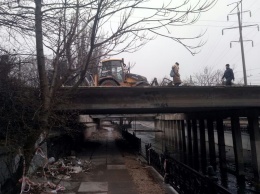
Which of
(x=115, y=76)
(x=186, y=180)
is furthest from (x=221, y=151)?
(x=186, y=180)

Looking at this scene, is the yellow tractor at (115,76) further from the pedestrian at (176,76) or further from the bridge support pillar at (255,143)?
the bridge support pillar at (255,143)

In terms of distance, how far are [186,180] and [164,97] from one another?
43.4 ft

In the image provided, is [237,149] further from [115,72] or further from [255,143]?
[115,72]

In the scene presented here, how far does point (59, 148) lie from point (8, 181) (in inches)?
407

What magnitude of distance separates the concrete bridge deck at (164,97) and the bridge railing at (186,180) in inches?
324

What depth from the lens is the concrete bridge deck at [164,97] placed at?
22031 millimetres

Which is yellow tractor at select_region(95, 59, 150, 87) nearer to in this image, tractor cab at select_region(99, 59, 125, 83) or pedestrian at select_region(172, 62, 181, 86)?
tractor cab at select_region(99, 59, 125, 83)

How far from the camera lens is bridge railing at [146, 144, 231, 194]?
7250mm

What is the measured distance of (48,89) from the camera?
29.8 feet

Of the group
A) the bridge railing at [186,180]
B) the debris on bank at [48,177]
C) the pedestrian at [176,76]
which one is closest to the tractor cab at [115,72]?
the pedestrian at [176,76]

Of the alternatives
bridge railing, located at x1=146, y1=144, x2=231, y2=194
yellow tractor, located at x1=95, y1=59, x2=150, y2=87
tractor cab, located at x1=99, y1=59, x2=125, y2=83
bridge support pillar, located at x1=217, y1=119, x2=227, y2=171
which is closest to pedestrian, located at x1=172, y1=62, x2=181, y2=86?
yellow tractor, located at x1=95, y1=59, x2=150, y2=87

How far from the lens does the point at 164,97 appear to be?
2275cm

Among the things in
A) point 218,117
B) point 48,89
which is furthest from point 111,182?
point 218,117

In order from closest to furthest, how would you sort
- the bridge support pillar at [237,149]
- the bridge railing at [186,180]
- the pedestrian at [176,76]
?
the bridge railing at [186,180], the pedestrian at [176,76], the bridge support pillar at [237,149]
